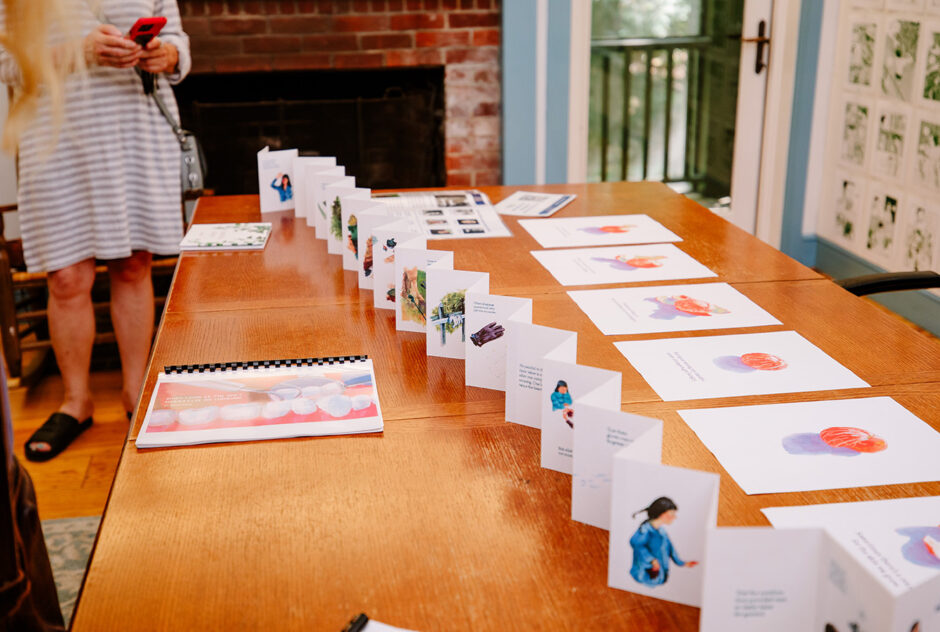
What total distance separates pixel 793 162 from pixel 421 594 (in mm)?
3697

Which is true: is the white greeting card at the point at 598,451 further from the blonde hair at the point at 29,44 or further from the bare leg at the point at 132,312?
the bare leg at the point at 132,312

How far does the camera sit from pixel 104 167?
8.16 feet

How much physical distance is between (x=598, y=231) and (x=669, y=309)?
21.3 inches

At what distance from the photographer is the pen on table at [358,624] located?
84 centimetres

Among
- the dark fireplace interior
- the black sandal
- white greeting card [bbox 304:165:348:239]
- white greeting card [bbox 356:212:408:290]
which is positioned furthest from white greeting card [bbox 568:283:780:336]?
the dark fireplace interior

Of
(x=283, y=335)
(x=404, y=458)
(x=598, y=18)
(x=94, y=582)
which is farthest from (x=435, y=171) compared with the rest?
(x=94, y=582)

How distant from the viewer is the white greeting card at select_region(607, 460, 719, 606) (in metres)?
0.85

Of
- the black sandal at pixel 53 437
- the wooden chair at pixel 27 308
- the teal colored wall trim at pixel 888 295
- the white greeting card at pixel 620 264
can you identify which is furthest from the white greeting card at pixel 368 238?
the teal colored wall trim at pixel 888 295

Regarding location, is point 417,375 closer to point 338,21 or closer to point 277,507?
point 277,507

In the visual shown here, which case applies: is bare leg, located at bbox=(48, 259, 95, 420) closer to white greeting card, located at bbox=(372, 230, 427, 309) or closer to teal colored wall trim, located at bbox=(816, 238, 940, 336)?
white greeting card, located at bbox=(372, 230, 427, 309)

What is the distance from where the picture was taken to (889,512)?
3.26ft

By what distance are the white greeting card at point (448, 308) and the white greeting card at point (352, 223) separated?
384 millimetres

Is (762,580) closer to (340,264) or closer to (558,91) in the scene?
(340,264)

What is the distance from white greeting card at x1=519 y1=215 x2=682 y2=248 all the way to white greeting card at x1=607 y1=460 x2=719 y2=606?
1189 millimetres
